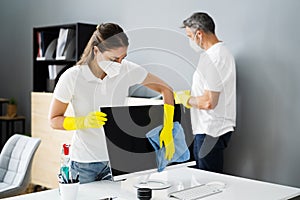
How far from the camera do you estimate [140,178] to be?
6.93ft

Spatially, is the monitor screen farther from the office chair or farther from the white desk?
the office chair

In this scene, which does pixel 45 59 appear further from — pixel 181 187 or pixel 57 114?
pixel 181 187

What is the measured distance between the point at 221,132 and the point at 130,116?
1.28m

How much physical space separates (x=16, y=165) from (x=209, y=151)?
51.6 inches

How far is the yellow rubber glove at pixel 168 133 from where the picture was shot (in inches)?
77.7

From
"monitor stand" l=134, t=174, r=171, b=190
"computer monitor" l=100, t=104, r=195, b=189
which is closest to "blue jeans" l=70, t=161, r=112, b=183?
"monitor stand" l=134, t=174, r=171, b=190

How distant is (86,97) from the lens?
2.21 metres

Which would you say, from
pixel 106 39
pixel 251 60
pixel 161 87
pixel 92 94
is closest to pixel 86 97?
pixel 92 94

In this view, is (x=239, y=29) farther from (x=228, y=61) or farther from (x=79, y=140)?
(x=79, y=140)

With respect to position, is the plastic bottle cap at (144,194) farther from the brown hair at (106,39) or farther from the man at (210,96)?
the man at (210,96)

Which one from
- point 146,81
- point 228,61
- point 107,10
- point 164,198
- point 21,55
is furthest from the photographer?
point 21,55

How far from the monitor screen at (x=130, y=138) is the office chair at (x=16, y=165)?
4.15 ft

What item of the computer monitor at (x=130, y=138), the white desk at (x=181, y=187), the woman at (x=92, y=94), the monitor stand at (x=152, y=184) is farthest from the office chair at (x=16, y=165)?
the computer monitor at (x=130, y=138)

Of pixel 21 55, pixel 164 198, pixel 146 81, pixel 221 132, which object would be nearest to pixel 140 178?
pixel 164 198
